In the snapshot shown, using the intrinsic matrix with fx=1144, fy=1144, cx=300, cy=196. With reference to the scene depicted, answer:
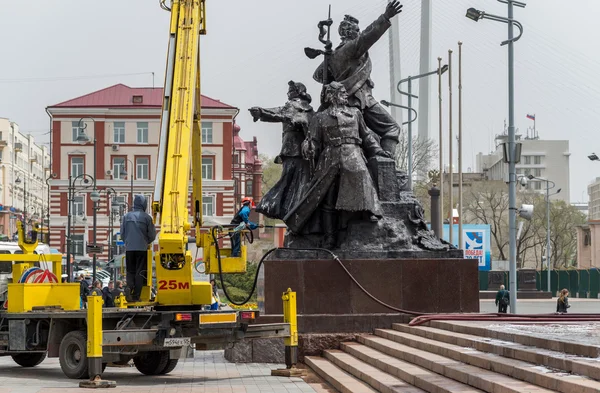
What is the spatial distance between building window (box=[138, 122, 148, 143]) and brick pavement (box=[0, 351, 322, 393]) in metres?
69.9

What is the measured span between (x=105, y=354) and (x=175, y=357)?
4.08 feet

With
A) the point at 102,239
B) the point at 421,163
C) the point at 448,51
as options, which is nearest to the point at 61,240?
the point at 102,239

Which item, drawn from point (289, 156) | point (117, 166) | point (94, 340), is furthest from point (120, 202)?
point (94, 340)

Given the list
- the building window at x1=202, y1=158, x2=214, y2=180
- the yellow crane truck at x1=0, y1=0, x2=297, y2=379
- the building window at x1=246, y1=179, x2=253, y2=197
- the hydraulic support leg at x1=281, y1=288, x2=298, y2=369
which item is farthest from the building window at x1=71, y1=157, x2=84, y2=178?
the hydraulic support leg at x1=281, y1=288, x2=298, y2=369

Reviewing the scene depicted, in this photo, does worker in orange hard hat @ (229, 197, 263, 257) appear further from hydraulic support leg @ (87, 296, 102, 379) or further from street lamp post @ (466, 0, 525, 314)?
street lamp post @ (466, 0, 525, 314)

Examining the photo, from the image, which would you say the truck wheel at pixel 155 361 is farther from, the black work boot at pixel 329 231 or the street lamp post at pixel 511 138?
the street lamp post at pixel 511 138

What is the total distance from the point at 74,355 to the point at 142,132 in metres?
73.9

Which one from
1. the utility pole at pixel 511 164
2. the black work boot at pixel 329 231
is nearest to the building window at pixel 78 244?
the utility pole at pixel 511 164

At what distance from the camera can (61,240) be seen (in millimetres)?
85062

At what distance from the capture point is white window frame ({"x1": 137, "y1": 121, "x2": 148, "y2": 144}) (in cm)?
8888

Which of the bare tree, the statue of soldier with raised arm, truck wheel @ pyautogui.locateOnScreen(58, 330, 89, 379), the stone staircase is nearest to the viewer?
the stone staircase

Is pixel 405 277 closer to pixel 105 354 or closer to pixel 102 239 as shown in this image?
pixel 105 354

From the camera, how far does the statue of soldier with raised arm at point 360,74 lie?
20.6 metres

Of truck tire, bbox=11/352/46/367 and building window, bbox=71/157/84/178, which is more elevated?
building window, bbox=71/157/84/178
